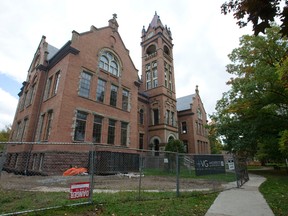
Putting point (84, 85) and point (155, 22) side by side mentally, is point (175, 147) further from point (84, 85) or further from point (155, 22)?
point (155, 22)

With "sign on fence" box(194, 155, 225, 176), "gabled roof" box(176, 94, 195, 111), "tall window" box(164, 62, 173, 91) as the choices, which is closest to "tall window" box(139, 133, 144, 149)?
"tall window" box(164, 62, 173, 91)

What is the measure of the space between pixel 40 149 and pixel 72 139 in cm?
275

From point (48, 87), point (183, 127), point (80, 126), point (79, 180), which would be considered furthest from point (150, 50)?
point (79, 180)

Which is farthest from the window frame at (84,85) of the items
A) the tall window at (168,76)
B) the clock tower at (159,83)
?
the tall window at (168,76)

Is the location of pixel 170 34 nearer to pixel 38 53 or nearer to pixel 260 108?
pixel 38 53

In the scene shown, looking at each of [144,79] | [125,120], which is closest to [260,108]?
[125,120]

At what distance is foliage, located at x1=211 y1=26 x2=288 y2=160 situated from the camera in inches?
578

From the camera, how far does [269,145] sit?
18156mm

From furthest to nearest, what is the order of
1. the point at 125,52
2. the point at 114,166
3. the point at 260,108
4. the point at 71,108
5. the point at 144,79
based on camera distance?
the point at 144,79 → the point at 125,52 → the point at 114,166 → the point at 71,108 → the point at 260,108

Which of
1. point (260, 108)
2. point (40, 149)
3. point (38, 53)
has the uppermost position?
point (38, 53)

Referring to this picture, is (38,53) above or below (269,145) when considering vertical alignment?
above

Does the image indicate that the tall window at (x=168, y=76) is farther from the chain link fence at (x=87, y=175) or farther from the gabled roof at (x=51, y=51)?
the gabled roof at (x=51, y=51)

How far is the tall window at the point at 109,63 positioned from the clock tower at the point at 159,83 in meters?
9.97

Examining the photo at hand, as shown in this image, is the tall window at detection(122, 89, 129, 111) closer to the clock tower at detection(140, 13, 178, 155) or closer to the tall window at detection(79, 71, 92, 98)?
the tall window at detection(79, 71, 92, 98)
